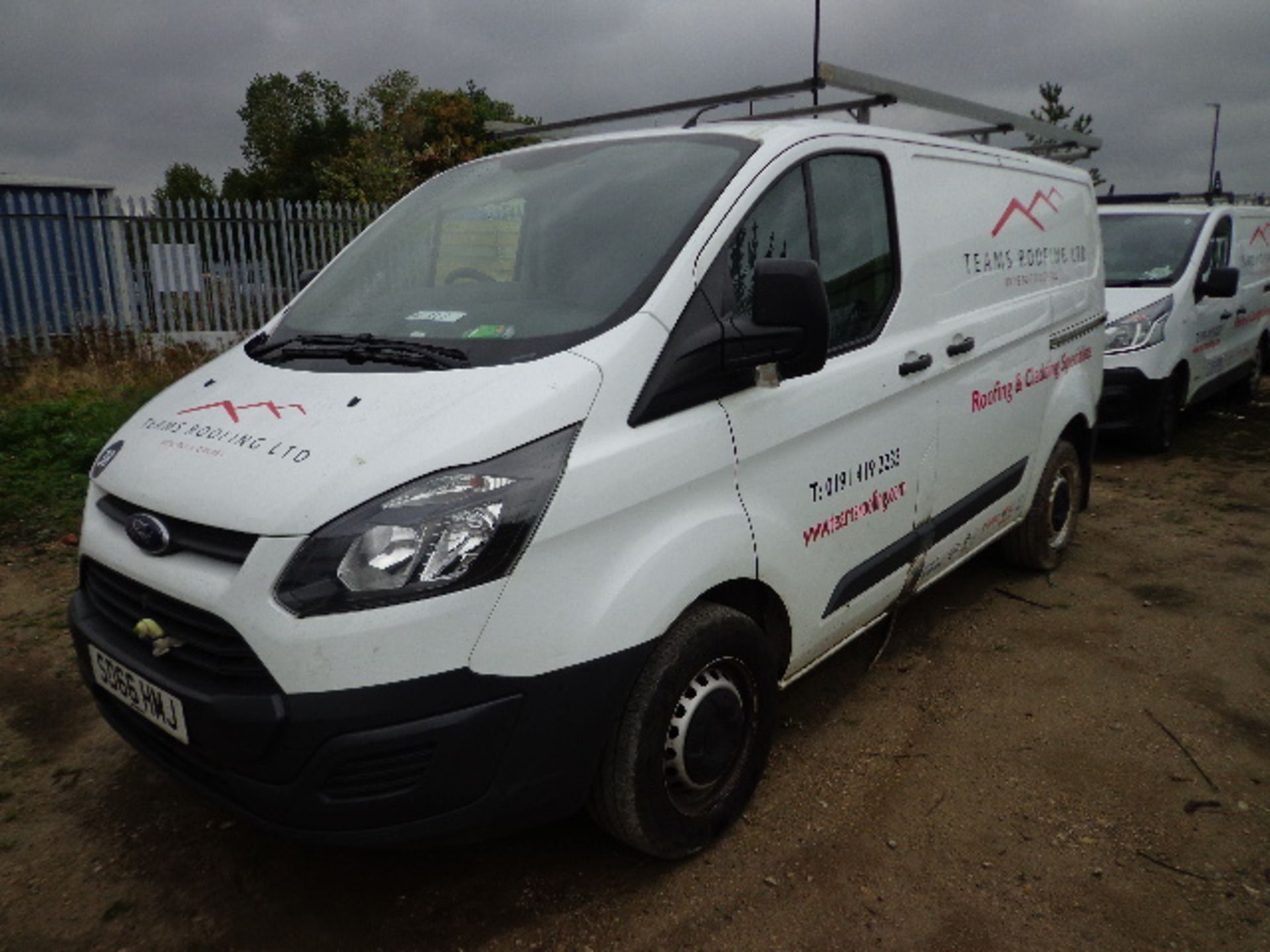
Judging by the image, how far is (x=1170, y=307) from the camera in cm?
679

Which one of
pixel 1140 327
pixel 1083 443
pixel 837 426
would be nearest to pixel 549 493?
pixel 837 426

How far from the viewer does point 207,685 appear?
197 centimetres

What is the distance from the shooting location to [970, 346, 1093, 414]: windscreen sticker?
3516 millimetres

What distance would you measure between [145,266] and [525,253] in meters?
10.6

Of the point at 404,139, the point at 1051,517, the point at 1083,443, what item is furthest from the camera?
the point at 404,139

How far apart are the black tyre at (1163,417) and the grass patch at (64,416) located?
7.16 meters

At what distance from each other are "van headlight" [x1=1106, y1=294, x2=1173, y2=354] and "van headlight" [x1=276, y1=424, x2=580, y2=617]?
6.17 metres

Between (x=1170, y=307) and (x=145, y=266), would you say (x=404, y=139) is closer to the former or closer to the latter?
(x=145, y=266)

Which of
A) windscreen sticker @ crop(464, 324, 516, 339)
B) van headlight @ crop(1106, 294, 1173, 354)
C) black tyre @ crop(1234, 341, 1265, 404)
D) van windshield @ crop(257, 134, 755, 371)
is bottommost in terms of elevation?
black tyre @ crop(1234, 341, 1265, 404)

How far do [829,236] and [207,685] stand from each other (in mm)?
2091

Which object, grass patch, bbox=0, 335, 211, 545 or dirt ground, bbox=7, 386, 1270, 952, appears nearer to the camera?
dirt ground, bbox=7, 386, 1270, 952

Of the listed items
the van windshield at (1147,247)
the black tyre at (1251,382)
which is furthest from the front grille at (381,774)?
the black tyre at (1251,382)

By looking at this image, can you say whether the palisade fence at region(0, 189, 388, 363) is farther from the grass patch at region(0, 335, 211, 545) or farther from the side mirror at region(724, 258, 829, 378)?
the side mirror at region(724, 258, 829, 378)

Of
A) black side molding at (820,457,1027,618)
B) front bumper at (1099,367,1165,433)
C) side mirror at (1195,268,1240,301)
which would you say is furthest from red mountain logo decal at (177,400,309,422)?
side mirror at (1195,268,1240,301)
